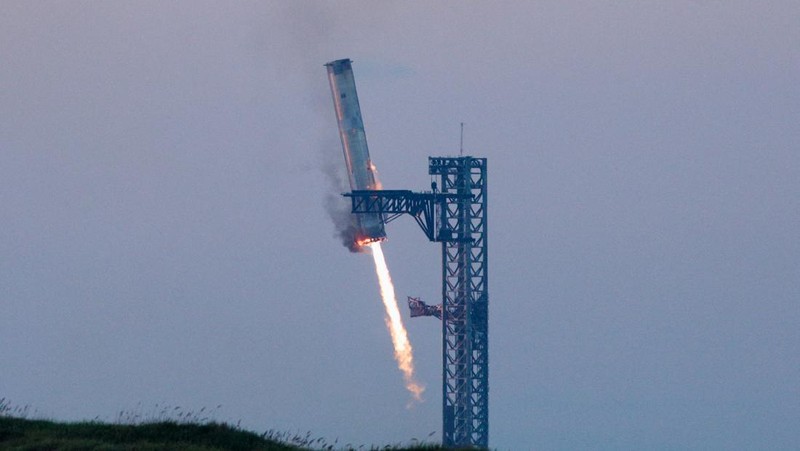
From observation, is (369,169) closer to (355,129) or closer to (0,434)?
(355,129)

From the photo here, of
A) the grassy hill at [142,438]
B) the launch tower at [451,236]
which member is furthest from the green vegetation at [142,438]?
the launch tower at [451,236]

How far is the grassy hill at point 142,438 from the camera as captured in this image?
116 ft

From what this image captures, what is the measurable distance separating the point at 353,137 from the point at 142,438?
50.4m

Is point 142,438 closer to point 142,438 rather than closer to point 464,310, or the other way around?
point 142,438

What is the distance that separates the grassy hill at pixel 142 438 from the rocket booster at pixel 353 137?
48.2 m

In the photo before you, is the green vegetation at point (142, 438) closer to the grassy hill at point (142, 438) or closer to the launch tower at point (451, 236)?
the grassy hill at point (142, 438)

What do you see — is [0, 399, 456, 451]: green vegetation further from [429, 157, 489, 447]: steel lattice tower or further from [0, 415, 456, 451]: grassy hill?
[429, 157, 489, 447]: steel lattice tower

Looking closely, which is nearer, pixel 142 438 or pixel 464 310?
pixel 142 438

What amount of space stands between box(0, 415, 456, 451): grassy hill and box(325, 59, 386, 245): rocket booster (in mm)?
48244

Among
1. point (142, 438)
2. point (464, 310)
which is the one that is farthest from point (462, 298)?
point (142, 438)

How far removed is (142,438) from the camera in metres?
36.4

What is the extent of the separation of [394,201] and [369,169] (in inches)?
101

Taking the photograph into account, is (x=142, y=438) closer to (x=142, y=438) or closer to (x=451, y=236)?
(x=142, y=438)

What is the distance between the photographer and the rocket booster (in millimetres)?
85312
